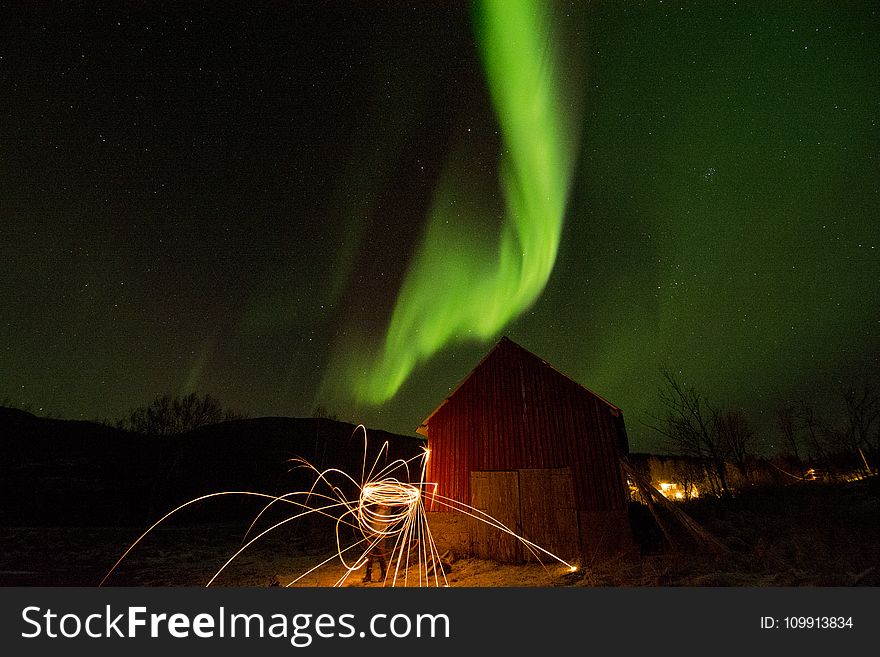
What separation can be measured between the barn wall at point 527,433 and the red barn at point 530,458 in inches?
1.3

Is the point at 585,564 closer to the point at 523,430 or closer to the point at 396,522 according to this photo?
the point at 523,430

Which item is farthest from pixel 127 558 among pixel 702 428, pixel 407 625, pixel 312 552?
pixel 702 428

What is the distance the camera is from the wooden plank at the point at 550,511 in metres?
14.4

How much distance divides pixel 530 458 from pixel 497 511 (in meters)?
2.16

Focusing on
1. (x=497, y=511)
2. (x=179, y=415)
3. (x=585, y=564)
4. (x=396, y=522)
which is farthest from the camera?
(x=179, y=415)

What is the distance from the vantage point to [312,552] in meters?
21.9

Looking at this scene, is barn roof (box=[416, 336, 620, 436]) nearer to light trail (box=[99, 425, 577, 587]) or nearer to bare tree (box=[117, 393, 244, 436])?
light trail (box=[99, 425, 577, 587])

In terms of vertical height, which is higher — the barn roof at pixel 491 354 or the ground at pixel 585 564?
the barn roof at pixel 491 354

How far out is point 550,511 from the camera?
14781mm

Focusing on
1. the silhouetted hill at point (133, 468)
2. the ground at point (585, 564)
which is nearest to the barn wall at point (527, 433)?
the ground at point (585, 564)

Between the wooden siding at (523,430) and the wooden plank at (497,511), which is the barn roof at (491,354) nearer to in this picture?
the wooden siding at (523,430)

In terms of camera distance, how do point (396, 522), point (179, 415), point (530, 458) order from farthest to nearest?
point (179, 415), point (530, 458), point (396, 522)

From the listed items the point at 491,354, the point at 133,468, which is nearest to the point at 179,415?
the point at 133,468

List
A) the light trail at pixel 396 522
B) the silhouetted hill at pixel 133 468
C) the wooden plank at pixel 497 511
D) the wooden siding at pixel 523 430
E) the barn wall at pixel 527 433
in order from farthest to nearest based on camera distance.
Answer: the silhouetted hill at pixel 133 468
the wooden plank at pixel 497 511
the wooden siding at pixel 523 430
the barn wall at pixel 527 433
the light trail at pixel 396 522
